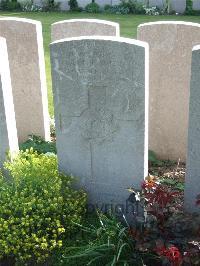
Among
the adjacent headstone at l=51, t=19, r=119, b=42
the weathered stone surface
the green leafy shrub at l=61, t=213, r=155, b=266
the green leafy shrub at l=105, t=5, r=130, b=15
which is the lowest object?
the green leafy shrub at l=61, t=213, r=155, b=266

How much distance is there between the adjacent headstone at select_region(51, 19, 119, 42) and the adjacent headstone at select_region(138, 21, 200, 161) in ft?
1.18

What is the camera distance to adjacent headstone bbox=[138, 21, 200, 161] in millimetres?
4812

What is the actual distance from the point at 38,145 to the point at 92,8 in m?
13.1

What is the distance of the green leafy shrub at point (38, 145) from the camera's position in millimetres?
5270

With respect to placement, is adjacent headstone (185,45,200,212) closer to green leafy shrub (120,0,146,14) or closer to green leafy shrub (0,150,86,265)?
green leafy shrub (0,150,86,265)

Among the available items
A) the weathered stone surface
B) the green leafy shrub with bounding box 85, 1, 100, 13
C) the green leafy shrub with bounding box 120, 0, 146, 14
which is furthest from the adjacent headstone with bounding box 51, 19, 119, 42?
the green leafy shrub with bounding box 85, 1, 100, 13

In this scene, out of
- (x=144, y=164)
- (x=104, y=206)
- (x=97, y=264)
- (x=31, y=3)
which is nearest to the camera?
(x=97, y=264)

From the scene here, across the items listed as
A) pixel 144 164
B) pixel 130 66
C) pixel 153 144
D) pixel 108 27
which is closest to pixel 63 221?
pixel 144 164

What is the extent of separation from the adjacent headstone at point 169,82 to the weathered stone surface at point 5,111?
1.58 meters

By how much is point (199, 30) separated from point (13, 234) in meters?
2.72

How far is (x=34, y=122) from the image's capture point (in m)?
5.70

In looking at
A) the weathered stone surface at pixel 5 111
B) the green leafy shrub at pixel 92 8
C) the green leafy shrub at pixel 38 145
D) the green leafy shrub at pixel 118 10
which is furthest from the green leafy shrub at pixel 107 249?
the green leafy shrub at pixel 92 8

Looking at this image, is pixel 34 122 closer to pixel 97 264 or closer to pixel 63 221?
pixel 63 221

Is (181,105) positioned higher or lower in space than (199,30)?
lower
